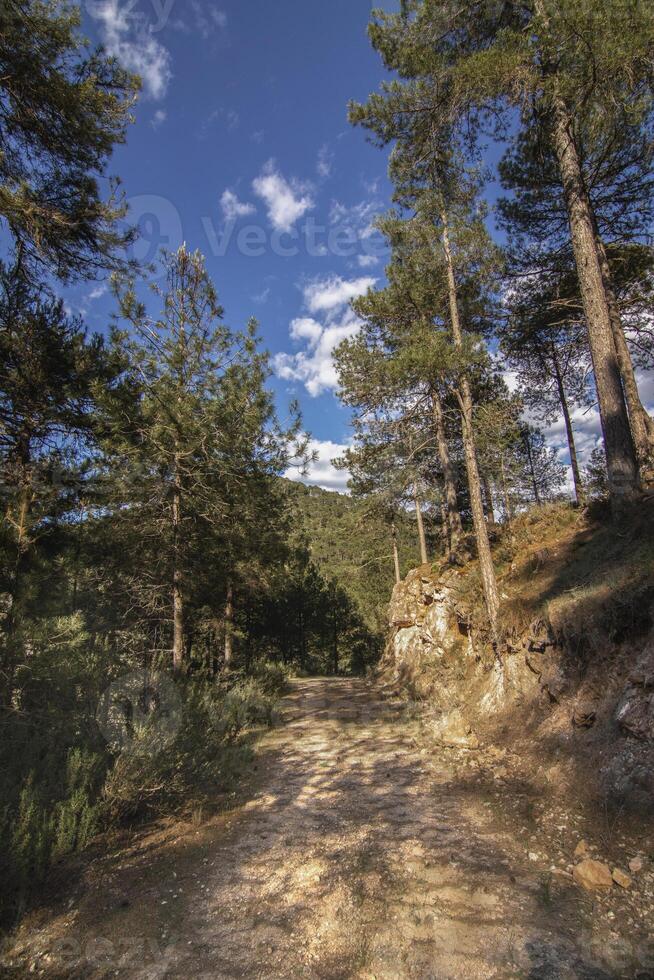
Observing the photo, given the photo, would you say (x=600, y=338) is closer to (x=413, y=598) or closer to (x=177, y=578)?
(x=177, y=578)

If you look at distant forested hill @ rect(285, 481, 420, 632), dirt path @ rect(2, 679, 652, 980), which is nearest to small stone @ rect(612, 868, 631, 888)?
dirt path @ rect(2, 679, 652, 980)

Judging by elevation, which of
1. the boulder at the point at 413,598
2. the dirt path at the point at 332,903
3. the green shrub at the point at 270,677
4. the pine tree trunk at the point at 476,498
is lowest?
the green shrub at the point at 270,677

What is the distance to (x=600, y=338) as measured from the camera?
814cm

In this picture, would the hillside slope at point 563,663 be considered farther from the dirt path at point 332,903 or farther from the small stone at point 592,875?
the dirt path at point 332,903

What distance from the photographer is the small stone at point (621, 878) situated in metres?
3.25

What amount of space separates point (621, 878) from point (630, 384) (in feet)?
43.2

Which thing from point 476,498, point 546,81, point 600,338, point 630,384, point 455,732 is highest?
point 546,81

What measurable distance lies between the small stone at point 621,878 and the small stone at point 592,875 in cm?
3

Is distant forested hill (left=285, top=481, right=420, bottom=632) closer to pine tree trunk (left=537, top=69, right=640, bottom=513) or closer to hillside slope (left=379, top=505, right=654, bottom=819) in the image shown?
hillside slope (left=379, top=505, right=654, bottom=819)

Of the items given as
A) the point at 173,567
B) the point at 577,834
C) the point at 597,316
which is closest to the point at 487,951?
the point at 577,834

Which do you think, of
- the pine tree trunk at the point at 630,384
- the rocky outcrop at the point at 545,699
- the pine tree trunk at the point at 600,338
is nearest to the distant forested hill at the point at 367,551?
the rocky outcrop at the point at 545,699

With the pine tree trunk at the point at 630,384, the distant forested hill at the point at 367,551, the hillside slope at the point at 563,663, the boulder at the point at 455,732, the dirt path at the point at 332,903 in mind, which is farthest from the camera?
the distant forested hill at the point at 367,551

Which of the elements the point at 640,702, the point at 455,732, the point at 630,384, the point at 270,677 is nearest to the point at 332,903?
the point at 640,702

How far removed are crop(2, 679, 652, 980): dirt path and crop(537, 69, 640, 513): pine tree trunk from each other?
5880 mm
